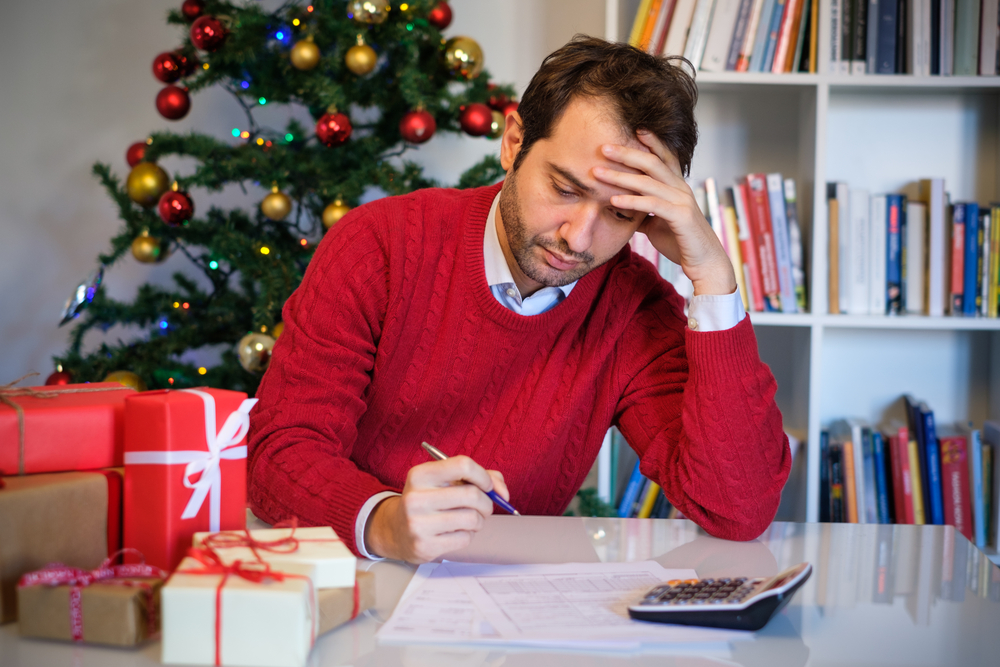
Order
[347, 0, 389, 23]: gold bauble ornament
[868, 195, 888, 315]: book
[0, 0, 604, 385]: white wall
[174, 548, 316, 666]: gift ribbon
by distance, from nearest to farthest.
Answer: [174, 548, 316, 666]: gift ribbon < [347, 0, 389, 23]: gold bauble ornament < [868, 195, 888, 315]: book < [0, 0, 604, 385]: white wall

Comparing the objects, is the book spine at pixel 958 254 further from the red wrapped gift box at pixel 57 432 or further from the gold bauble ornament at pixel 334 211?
the red wrapped gift box at pixel 57 432

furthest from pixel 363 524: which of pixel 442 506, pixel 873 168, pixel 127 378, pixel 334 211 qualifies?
pixel 873 168

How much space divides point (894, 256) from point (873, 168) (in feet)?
1.05

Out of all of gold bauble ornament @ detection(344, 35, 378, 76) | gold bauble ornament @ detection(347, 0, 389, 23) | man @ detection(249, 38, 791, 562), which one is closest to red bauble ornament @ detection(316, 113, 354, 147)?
gold bauble ornament @ detection(344, 35, 378, 76)

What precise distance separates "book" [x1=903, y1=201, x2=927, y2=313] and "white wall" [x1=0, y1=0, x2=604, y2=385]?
1035mm

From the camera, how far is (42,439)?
677 millimetres

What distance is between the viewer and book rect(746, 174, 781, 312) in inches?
76.2

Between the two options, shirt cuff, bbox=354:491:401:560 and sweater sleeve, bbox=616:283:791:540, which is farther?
sweater sleeve, bbox=616:283:791:540

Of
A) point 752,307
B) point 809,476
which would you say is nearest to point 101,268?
point 752,307

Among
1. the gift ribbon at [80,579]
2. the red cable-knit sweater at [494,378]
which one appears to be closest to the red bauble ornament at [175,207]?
the red cable-knit sweater at [494,378]

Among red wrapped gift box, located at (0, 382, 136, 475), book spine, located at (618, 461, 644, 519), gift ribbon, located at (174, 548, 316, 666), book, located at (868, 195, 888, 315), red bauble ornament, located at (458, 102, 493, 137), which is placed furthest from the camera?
book spine, located at (618, 461, 644, 519)

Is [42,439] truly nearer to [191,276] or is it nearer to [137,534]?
[137,534]

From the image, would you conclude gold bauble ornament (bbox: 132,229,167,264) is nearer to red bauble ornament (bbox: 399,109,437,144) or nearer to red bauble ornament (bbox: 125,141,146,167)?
red bauble ornament (bbox: 125,141,146,167)

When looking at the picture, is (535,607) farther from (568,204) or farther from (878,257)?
(878,257)
